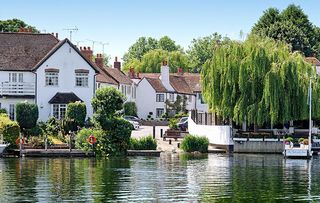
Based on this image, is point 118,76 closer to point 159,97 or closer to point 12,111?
point 159,97

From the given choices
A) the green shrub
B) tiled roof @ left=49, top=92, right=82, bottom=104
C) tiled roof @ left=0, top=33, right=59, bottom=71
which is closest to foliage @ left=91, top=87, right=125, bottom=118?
the green shrub

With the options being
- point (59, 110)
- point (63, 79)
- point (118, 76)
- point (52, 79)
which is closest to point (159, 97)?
point (118, 76)

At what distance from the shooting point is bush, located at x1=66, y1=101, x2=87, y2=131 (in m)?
79.4

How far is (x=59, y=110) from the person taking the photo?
86.5 meters

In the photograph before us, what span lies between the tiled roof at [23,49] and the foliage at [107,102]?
15.9 metres

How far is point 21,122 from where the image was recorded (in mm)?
78750

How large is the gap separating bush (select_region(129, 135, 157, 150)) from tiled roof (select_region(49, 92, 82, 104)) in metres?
13.5

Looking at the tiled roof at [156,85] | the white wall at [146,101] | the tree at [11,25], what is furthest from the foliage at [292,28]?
the tree at [11,25]

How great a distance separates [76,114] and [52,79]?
885 cm

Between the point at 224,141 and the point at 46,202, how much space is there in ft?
130

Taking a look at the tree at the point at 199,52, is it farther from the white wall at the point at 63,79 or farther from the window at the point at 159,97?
the white wall at the point at 63,79

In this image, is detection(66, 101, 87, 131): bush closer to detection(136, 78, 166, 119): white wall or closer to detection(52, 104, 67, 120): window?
detection(52, 104, 67, 120): window

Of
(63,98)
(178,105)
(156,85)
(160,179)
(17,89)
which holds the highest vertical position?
(156,85)

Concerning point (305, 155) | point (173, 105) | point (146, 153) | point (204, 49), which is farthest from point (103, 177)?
point (204, 49)
